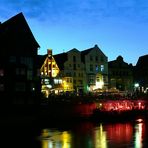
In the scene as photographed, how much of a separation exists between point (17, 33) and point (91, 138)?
40437 millimetres

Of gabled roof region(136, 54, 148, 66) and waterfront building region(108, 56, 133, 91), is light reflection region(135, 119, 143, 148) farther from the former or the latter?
gabled roof region(136, 54, 148, 66)

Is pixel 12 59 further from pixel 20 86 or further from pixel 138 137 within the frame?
pixel 138 137

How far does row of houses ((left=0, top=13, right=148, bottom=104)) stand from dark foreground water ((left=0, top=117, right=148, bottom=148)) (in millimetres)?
9580

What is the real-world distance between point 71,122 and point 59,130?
16959mm

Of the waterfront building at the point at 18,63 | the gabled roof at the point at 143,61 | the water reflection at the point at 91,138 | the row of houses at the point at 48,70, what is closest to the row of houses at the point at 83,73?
the row of houses at the point at 48,70

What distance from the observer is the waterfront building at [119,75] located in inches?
5535

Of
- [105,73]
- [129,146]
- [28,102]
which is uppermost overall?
[105,73]

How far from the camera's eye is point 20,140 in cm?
7019

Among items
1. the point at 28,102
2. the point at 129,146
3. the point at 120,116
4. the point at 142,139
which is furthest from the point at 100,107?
the point at 129,146

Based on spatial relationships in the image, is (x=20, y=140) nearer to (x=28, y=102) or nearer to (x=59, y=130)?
(x=59, y=130)

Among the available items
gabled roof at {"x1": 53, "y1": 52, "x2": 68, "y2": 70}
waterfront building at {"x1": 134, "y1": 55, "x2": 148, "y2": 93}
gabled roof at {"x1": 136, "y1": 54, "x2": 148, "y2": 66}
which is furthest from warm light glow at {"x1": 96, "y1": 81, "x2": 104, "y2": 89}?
gabled roof at {"x1": 136, "y1": 54, "x2": 148, "y2": 66}

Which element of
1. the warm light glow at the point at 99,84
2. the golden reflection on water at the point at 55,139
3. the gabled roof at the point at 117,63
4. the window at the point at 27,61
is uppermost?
the gabled roof at the point at 117,63

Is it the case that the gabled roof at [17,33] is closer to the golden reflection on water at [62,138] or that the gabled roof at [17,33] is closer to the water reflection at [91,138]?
the water reflection at [91,138]

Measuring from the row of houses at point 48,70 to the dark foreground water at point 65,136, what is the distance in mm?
9580
